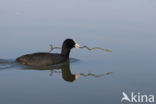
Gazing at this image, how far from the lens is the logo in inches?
302

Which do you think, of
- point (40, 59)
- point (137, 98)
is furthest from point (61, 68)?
point (137, 98)

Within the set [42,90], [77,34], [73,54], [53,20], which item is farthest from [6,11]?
[42,90]

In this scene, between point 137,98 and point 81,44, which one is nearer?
point 137,98

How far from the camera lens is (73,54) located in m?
12.3

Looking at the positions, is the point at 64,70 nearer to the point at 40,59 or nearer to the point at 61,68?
the point at 61,68

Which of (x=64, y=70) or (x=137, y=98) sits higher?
(x=64, y=70)

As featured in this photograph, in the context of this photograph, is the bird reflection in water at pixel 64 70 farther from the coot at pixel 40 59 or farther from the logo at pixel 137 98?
the logo at pixel 137 98

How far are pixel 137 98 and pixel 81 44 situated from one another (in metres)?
5.43

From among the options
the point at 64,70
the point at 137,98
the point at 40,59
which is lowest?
the point at 137,98

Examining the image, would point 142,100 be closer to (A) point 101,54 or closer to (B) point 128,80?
(B) point 128,80

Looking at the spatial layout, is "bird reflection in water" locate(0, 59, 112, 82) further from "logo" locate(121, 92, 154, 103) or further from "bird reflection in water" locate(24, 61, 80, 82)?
"logo" locate(121, 92, 154, 103)

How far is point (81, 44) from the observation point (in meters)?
13.0

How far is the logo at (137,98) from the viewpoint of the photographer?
25.2ft

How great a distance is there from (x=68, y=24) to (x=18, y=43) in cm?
370
